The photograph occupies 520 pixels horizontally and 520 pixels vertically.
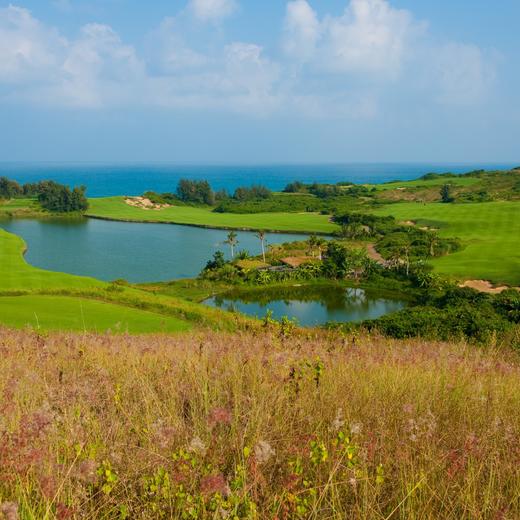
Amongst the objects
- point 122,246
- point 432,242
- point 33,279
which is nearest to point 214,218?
point 122,246

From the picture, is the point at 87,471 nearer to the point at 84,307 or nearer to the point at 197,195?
the point at 84,307

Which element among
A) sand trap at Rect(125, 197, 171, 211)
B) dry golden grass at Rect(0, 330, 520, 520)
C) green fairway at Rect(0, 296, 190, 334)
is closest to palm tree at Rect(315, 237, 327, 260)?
green fairway at Rect(0, 296, 190, 334)

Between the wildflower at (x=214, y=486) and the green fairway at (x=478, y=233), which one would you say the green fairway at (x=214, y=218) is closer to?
the green fairway at (x=478, y=233)

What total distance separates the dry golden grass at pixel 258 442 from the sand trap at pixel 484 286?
136 ft

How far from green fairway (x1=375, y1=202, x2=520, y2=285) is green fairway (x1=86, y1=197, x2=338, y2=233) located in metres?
14.7

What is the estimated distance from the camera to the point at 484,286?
44.0m

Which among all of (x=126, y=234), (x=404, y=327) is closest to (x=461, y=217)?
(x=126, y=234)

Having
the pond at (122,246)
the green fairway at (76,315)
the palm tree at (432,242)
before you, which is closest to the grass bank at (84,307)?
the green fairway at (76,315)

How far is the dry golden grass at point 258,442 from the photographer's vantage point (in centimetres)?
226

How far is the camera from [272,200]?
409 ft

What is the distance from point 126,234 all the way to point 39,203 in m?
39.5

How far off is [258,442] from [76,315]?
24.8 meters

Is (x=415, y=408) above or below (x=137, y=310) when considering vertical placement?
above

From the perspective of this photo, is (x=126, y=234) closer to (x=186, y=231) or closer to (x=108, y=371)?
(x=186, y=231)
